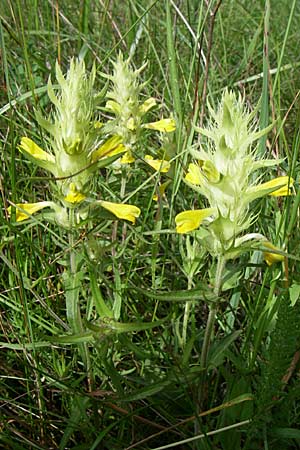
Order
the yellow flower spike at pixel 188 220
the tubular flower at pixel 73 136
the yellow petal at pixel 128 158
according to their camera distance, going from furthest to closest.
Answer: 1. the yellow petal at pixel 128 158
2. the tubular flower at pixel 73 136
3. the yellow flower spike at pixel 188 220

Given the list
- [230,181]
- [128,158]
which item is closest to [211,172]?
[230,181]

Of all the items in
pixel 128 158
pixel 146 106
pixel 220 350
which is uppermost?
pixel 146 106

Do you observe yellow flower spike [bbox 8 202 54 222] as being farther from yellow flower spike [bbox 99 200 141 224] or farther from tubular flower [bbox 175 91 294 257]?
tubular flower [bbox 175 91 294 257]

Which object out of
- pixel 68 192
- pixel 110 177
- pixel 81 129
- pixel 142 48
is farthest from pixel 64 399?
pixel 142 48

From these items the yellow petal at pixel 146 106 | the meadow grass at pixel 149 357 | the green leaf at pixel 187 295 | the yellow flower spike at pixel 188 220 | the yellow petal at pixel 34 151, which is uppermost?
the yellow petal at pixel 34 151

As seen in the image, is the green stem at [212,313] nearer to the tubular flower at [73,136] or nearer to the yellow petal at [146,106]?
the tubular flower at [73,136]

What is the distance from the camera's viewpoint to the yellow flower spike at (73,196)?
1131mm

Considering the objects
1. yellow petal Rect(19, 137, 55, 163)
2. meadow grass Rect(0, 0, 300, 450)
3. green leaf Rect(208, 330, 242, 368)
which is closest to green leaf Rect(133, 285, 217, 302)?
meadow grass Rect(0, 0, 300, 450)

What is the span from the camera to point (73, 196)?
44.6 inches

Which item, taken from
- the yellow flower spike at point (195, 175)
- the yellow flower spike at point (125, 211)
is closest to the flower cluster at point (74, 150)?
the yellow flower spike at point (125, 211)

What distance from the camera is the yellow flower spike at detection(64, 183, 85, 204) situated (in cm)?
113

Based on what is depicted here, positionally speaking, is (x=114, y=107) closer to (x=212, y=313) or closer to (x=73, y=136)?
(x=73, y=136)

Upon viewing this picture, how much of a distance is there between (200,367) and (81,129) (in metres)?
0.51

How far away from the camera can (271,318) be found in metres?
1.22
